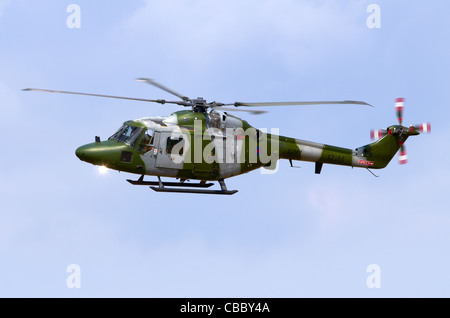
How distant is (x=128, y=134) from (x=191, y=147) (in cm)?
262

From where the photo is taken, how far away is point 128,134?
97.1ft

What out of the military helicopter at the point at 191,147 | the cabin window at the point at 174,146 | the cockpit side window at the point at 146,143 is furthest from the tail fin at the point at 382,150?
the cockpit side window at the point at 146,143

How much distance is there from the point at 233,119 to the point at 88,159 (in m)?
6.26

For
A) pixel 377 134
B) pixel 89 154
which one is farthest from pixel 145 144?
pixel 377 134

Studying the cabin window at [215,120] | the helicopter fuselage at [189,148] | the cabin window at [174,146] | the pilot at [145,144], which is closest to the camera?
the helicopter fuselage at [189,148]

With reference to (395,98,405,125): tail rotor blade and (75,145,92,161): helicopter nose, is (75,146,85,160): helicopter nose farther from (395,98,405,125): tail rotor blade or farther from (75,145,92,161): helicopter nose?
(395,98,405,125): tail rotor blade

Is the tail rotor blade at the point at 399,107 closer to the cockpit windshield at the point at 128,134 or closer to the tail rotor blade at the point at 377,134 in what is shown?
the tail rotor blade at the point at 377,134

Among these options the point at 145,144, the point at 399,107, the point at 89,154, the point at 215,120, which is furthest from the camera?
the point at 399,107

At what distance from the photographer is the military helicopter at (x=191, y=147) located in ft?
95.8

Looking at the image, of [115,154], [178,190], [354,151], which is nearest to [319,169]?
[354,151]

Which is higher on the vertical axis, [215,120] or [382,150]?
[215,120]

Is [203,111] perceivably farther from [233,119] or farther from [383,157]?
[383,157]

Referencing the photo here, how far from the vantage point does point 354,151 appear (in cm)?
3378

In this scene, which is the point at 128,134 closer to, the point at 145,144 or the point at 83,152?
the point at 145,144
